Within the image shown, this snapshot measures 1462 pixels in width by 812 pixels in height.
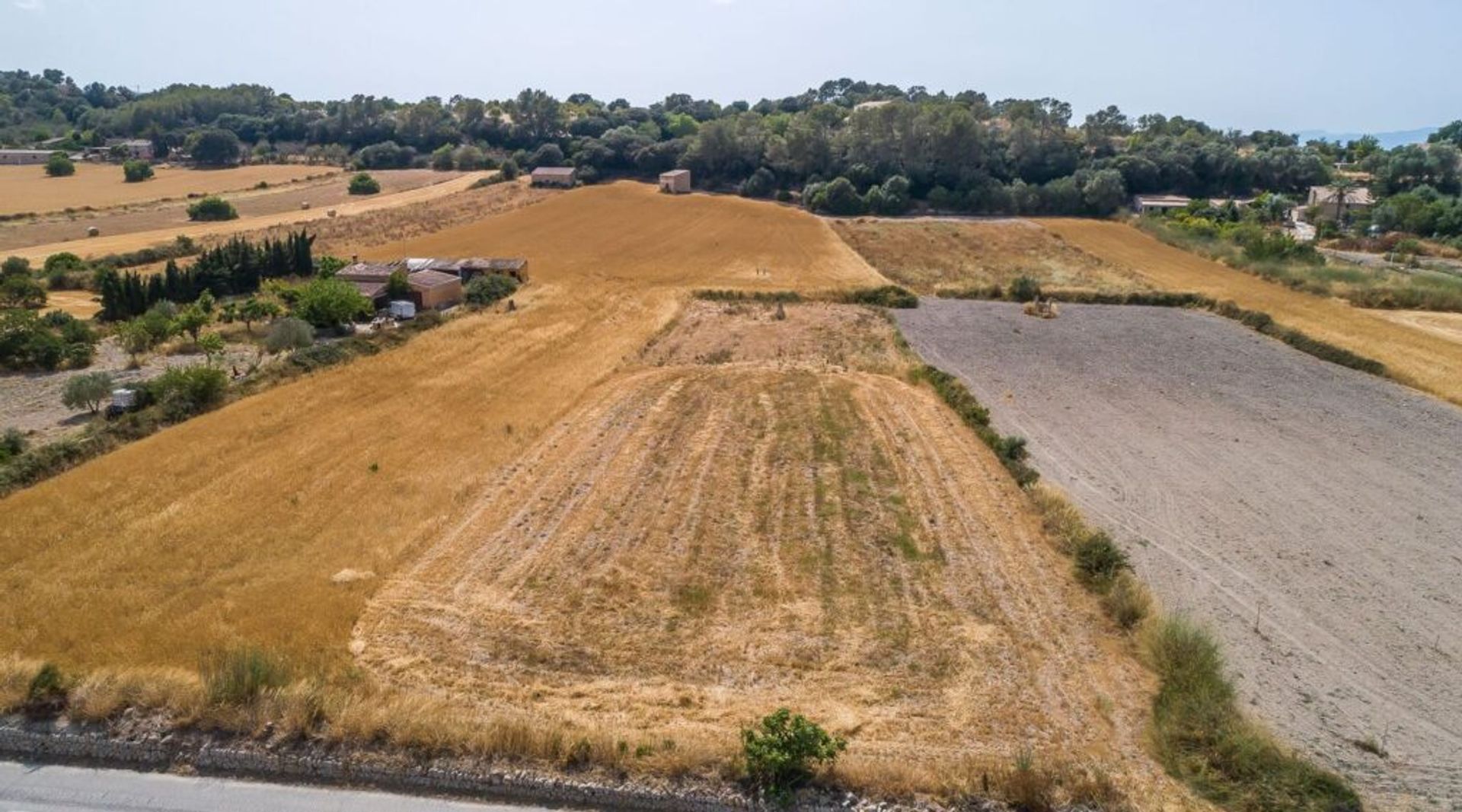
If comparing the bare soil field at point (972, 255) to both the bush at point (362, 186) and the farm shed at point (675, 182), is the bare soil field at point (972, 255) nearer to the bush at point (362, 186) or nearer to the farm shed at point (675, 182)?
the farm shed at point (675, 182)

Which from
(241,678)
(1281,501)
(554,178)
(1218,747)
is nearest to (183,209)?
(554,178)

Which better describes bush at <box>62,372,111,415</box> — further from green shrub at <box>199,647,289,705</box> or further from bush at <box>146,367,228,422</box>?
Answer: green shrub at <box>199,647,289,705</box>

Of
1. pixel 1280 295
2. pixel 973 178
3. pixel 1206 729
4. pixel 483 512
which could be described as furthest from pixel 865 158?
pixel 1206 729

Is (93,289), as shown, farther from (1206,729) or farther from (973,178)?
(973,178)

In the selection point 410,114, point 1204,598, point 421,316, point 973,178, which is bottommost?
point 1204,598

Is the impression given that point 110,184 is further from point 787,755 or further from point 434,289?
point 787,755

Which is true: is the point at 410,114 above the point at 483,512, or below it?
above

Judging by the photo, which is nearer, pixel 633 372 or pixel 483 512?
pixel 483 512

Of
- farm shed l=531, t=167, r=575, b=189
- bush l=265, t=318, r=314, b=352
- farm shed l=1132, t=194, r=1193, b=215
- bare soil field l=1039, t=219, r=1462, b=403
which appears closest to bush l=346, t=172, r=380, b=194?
farm shed l=531, t=167, r=575, b=189
